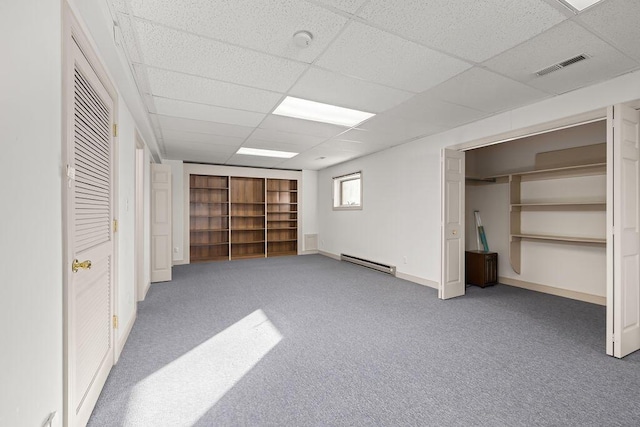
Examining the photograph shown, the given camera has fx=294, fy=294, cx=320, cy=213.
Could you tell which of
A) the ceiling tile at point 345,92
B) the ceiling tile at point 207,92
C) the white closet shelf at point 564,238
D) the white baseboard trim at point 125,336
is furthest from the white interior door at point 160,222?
the white closet shelf at point 564,238

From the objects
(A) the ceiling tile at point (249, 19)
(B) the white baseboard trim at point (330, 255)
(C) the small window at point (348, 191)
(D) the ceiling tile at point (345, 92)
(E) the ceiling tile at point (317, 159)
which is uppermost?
(A) the ceiling tile at point (249, 19)

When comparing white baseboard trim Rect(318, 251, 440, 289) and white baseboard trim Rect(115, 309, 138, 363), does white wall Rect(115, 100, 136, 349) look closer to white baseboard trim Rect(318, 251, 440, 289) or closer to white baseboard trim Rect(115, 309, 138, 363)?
white baseboard trim Rect(115, 309, 138, 363)

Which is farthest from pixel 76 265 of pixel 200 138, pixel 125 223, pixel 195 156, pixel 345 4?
pixel 195 156

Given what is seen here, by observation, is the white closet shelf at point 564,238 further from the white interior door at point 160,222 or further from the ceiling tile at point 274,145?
the white interior door at point 160,222

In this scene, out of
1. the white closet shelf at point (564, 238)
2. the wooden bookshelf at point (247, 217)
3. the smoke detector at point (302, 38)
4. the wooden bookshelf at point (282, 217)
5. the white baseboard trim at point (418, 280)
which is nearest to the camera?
the smoke detector at point (302, 38)

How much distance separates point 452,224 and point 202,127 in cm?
381

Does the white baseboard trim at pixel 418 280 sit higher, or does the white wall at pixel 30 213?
the white wall at pixel 30 213

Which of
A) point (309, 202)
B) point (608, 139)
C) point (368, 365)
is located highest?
point (608, 139)

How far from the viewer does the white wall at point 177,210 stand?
22.4 feet

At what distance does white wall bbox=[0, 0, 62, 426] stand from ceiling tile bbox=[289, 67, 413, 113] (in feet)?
6.00

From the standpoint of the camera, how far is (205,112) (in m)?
3.55

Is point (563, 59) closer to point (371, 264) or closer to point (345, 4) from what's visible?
point (345, 4)

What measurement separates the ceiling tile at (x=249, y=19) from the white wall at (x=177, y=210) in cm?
547

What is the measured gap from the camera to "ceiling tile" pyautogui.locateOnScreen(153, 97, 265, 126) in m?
3.30
